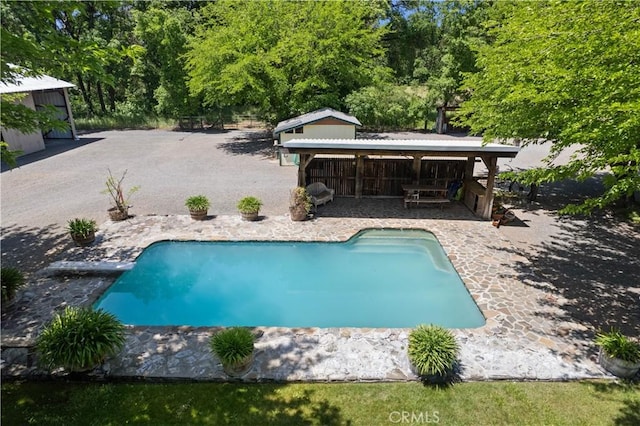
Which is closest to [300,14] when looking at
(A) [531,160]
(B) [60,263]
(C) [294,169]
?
(C) [294,169]

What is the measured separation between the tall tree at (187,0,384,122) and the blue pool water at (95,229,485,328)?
14412 millimetres

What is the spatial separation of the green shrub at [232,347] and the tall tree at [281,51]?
1916cm

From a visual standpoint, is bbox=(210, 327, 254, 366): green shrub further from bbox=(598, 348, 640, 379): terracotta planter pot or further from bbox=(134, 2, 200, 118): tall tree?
bbox=(134, 2, 200, 118): tall tree

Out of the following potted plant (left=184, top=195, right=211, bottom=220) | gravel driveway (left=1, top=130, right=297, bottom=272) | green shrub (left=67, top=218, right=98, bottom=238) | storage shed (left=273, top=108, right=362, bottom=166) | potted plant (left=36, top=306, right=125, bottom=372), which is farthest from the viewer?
storage shed (left=273, top=108, right=362, bottom=166)

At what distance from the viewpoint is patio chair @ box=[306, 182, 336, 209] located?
51.1ft

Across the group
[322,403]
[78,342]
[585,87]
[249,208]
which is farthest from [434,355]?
[249,208]

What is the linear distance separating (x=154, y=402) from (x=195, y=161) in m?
18.6

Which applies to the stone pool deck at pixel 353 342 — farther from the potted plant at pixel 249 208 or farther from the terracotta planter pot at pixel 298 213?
the terracotta planter pot at pixel 298 213

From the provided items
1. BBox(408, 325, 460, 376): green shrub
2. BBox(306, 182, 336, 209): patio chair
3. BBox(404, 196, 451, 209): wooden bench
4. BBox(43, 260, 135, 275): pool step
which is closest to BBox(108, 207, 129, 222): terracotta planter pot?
BBox(43, 260, 135, 275): pool step

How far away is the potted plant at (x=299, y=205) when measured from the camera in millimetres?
13961

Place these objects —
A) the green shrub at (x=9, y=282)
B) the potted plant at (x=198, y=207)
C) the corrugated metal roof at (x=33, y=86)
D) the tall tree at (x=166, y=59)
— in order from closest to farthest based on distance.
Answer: the green shrub at (x=9, y=282), the potted plant at (x=198, y=207), the corrugated metal roof at (x=33, y=86), the tall tree at (x=166, y=59)

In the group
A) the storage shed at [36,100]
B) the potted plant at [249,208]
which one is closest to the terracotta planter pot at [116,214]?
the potted plant at [249,208]

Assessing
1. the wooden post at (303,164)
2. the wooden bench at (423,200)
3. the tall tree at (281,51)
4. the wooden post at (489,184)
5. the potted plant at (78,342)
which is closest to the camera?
the potted plant at (78,342)

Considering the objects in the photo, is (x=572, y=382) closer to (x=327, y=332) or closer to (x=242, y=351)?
(x=327, y=332)
